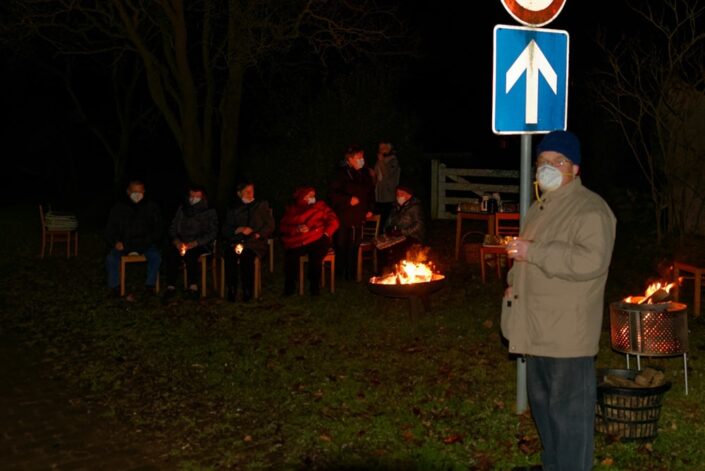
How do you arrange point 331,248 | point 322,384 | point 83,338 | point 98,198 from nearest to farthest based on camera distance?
point 322,384, point 83,338, point 331,248, point 98,198

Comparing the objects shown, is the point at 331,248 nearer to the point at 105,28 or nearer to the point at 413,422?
the point at 413,422

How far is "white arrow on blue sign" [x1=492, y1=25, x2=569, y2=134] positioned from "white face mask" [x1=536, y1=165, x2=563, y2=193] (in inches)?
48.1

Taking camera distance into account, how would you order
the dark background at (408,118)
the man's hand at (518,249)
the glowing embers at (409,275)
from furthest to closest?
1. the dark background at (408,118)
2. the glowing embers at (409,275)
3. the man's hand at (518,249)

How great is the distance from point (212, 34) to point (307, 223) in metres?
8.82

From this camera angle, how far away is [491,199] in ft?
45.2

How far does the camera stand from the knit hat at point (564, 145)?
492cm

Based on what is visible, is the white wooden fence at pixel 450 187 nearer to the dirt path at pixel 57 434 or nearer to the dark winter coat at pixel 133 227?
the dark winter coat at pixel 133 227

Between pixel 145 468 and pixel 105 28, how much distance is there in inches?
553

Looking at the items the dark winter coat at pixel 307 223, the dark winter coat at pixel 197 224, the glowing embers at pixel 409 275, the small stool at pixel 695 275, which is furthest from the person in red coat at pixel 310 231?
the small stool at pixel 695 275

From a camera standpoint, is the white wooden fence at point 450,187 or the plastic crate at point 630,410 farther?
the white wooden fence at point 450,187

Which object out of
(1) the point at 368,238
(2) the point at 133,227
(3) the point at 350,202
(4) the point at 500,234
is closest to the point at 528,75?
(3) the point at 350,202

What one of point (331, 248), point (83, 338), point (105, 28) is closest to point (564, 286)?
point (83, 338)

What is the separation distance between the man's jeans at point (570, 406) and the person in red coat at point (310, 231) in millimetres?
6601

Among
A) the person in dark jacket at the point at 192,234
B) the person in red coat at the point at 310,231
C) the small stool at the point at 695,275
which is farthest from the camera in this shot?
the person in dark jacket at the point at 192,234
